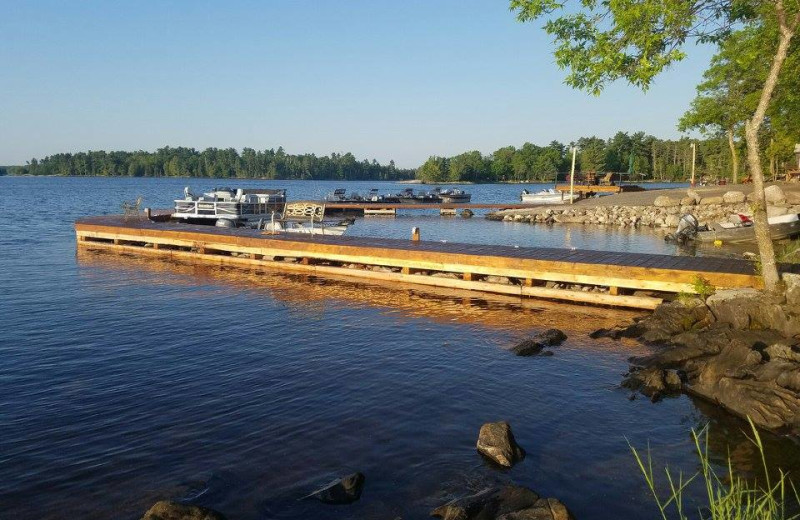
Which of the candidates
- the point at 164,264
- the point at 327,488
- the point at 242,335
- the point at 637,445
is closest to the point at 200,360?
the point at 242,335

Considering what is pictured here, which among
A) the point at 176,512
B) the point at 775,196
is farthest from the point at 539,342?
the point at 775,196

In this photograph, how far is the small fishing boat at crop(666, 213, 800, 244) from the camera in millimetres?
29359

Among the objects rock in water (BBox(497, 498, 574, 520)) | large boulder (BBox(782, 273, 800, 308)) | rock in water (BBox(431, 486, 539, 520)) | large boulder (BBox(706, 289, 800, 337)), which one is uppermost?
large boulder (BBox(782, 273, 800, 308))

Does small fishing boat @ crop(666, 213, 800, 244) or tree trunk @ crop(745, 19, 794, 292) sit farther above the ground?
tree trunk @ crop(745, 19, 794, 292)

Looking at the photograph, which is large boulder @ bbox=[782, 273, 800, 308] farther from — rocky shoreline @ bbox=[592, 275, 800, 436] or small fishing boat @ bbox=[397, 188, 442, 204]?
small fishing boat @ bbox=[397, 188, 442, 204]

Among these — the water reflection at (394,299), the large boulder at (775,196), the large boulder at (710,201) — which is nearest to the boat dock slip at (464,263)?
the water reflection at (394,299)

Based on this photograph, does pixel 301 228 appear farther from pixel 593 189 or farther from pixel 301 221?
pixel 593 189

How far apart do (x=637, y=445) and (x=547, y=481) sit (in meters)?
1.81

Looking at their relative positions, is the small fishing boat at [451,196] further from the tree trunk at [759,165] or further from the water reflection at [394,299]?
the tree trunk at [759,165]

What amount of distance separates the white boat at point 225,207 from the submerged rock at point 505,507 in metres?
26.4

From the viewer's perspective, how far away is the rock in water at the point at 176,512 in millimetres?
5895

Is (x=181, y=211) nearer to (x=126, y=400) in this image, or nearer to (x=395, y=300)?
(x=395, y=300)

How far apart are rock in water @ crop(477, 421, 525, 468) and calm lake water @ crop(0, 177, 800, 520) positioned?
16 centimetres

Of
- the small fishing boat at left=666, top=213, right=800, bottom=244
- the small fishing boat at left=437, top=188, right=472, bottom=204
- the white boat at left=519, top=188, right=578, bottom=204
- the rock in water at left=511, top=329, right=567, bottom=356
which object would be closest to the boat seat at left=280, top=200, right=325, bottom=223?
the rock in water at left=511, top=329, right=567, bottom=356
